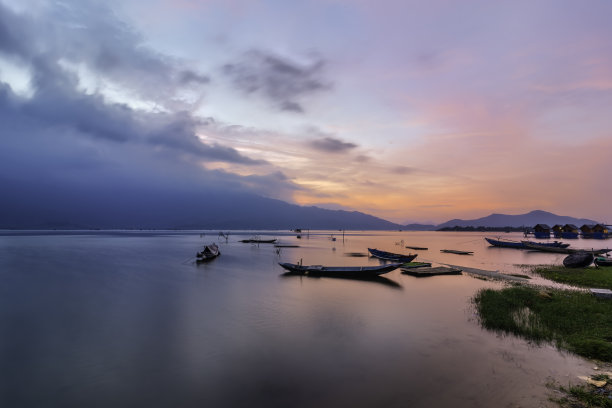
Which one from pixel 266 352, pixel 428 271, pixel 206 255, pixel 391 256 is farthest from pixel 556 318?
pixel 206 255

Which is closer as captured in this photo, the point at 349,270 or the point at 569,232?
the point at 349,270

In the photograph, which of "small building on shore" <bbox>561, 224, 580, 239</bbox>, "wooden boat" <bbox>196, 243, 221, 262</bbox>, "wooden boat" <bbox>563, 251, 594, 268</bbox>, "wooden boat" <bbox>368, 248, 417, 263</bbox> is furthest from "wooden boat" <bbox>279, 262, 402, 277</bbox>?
"small building on shore" <bbox>561, 224, 580, 239</bbox>

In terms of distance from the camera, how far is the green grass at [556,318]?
12.6m

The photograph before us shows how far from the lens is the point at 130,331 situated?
1748 centimetres

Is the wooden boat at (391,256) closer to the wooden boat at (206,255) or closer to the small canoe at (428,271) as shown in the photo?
the small canoe at (428,271)

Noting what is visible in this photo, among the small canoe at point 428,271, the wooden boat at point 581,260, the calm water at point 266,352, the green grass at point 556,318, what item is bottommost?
the calm water at point 266,352

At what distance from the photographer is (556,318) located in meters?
15.6

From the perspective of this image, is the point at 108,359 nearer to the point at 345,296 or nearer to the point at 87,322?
the point at 87,322

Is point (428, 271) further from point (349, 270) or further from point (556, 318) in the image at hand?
point (556, 318)

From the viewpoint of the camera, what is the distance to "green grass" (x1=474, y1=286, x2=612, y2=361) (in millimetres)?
12570

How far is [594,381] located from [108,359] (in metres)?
18.2

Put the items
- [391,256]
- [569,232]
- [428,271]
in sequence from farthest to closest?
1. [569,232]
2. [391,256]
3. [428,271]

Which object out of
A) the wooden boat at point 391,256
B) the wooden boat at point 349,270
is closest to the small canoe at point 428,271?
the wooden boat at point 349,270

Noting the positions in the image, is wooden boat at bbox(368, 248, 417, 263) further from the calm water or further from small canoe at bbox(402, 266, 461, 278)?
the calm water
